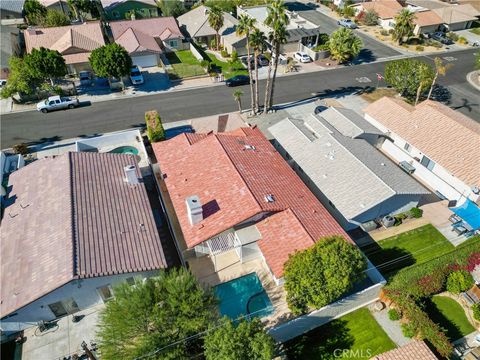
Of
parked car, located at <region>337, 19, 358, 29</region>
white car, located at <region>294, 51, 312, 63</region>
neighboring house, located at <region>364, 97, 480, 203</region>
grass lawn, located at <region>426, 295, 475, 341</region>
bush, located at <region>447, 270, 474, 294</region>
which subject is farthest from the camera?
parked car, located at <region>337, 19, 358, 29</region>

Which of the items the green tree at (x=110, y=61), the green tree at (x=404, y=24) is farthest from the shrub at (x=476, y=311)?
the green tree at (x=404, y=24)

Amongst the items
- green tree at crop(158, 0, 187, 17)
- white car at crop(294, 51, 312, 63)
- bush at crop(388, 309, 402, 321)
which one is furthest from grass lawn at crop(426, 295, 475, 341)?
green tree at crop(158, 0, 187, 17)

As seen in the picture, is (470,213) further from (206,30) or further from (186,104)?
(206,30)

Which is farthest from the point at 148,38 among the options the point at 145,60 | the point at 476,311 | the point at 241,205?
the point at 476,311

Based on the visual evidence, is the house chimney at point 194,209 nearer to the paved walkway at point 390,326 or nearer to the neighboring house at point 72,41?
the paved walkway at point 390,326

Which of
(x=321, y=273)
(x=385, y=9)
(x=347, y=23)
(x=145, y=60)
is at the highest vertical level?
(x=385, y=9)

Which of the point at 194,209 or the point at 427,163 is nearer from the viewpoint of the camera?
the point at 194,209

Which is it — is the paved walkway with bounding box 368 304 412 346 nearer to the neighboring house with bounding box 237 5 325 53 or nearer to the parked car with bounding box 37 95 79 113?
the parked car with bounding box 37 95 79 113
